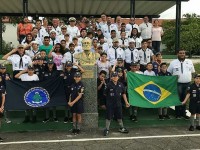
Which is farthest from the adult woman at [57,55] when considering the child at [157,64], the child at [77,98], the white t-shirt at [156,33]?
the white t-shirt at [156,33]

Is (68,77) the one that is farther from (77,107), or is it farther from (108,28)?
(108,28)

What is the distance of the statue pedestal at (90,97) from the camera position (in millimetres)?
8414

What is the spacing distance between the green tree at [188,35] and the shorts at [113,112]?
2068cm

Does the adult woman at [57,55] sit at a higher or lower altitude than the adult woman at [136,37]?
lower

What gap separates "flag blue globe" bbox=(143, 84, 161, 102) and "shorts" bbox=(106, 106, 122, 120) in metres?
1.14

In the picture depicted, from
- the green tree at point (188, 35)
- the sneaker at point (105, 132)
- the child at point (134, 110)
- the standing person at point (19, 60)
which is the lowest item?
the sneaker at point (105, 132)

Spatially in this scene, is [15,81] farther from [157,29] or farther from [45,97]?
[157,29]

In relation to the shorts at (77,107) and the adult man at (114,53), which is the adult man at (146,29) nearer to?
the adult man at (114,53)

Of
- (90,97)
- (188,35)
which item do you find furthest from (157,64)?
(188,35)

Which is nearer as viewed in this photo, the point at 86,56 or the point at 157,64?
the point at 86,56

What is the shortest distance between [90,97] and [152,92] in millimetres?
1865

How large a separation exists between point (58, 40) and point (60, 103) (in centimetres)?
285

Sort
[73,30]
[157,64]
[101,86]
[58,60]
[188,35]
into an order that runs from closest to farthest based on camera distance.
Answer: [101,86] < [58,60] < [157,64] < [73,30] < [188,35]

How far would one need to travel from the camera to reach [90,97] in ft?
27.8
